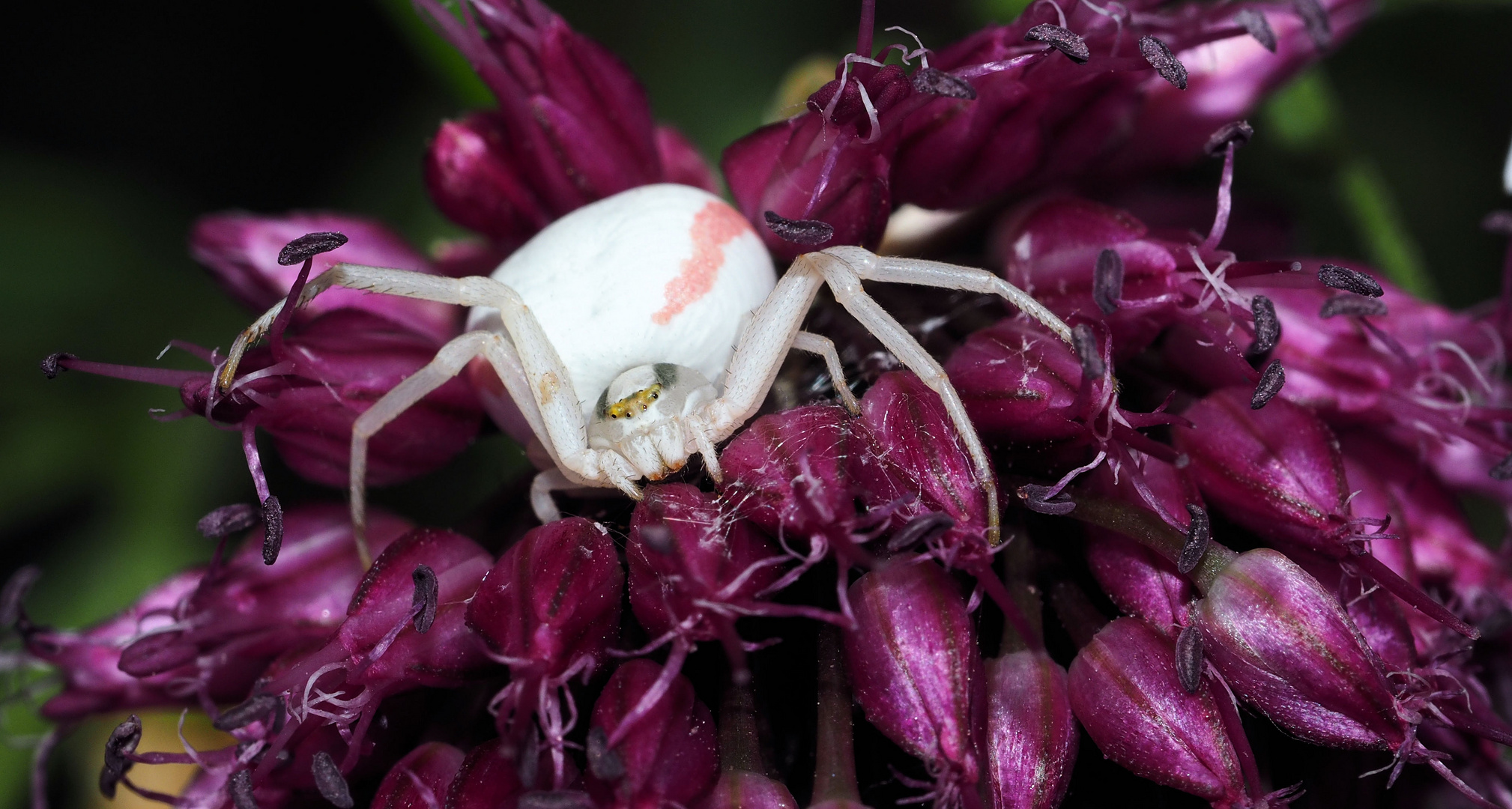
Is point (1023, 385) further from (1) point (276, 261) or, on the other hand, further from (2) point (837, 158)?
(1) point (276, 261)

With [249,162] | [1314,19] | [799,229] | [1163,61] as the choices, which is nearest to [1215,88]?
[1314,19]

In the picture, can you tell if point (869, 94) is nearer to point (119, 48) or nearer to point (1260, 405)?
point (1260, 405)

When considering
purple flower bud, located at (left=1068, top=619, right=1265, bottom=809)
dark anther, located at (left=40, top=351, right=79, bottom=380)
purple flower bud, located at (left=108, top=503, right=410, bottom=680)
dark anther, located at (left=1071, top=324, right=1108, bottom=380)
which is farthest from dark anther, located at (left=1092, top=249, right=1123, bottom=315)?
dark anther, located at (left=40, top=351, right=79, bottom=380)

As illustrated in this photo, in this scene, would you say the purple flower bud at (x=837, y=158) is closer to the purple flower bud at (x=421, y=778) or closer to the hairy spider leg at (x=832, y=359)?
the hairy spider leg at (x=832, y=359)

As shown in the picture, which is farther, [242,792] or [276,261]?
[276,261]

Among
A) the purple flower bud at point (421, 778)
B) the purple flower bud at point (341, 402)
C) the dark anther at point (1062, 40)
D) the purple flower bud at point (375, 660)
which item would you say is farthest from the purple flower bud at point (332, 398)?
the dark anther at point (1062, 40)

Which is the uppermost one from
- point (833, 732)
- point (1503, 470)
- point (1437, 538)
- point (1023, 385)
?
point (1023, 385)

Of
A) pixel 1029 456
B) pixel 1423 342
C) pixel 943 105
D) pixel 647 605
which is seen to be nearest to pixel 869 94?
pixel 943 105
